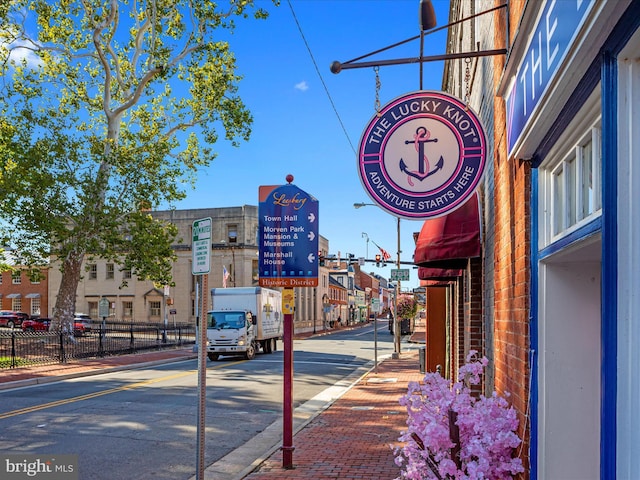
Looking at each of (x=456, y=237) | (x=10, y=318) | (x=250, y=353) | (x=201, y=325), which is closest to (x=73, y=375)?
(x=250, y=353)

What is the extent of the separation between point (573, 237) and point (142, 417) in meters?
10.2

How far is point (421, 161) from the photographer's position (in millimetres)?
4883

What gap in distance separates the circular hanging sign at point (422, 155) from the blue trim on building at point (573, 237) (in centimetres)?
107

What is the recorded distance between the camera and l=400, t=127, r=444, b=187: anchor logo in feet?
15.9

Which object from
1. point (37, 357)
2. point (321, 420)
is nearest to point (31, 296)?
point (37, 357)

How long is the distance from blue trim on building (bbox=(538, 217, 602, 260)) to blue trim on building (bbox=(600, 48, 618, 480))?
13.8 inches

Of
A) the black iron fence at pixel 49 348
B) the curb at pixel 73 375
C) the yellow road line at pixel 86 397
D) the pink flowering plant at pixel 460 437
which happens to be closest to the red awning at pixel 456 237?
the pink flowering plant at pixel 460 437

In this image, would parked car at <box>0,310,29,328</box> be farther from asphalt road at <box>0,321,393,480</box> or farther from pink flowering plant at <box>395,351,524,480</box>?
pink flowering plant at <box>395,351,524,480</box>

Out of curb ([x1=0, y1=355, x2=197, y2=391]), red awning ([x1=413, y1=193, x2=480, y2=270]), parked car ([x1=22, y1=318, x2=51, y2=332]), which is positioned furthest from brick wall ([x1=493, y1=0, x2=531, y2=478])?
parked car ([x1=22, y1=318, x2=51, y2=332])

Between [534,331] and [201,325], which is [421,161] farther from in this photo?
[201,325]

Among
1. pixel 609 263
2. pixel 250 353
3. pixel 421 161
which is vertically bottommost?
pixel 250 353

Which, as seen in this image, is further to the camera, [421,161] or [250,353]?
[250,353]

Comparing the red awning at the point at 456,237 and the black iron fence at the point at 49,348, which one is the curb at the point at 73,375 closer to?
the black iron fence at the point at 49,348

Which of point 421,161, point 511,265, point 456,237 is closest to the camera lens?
point 511,265
